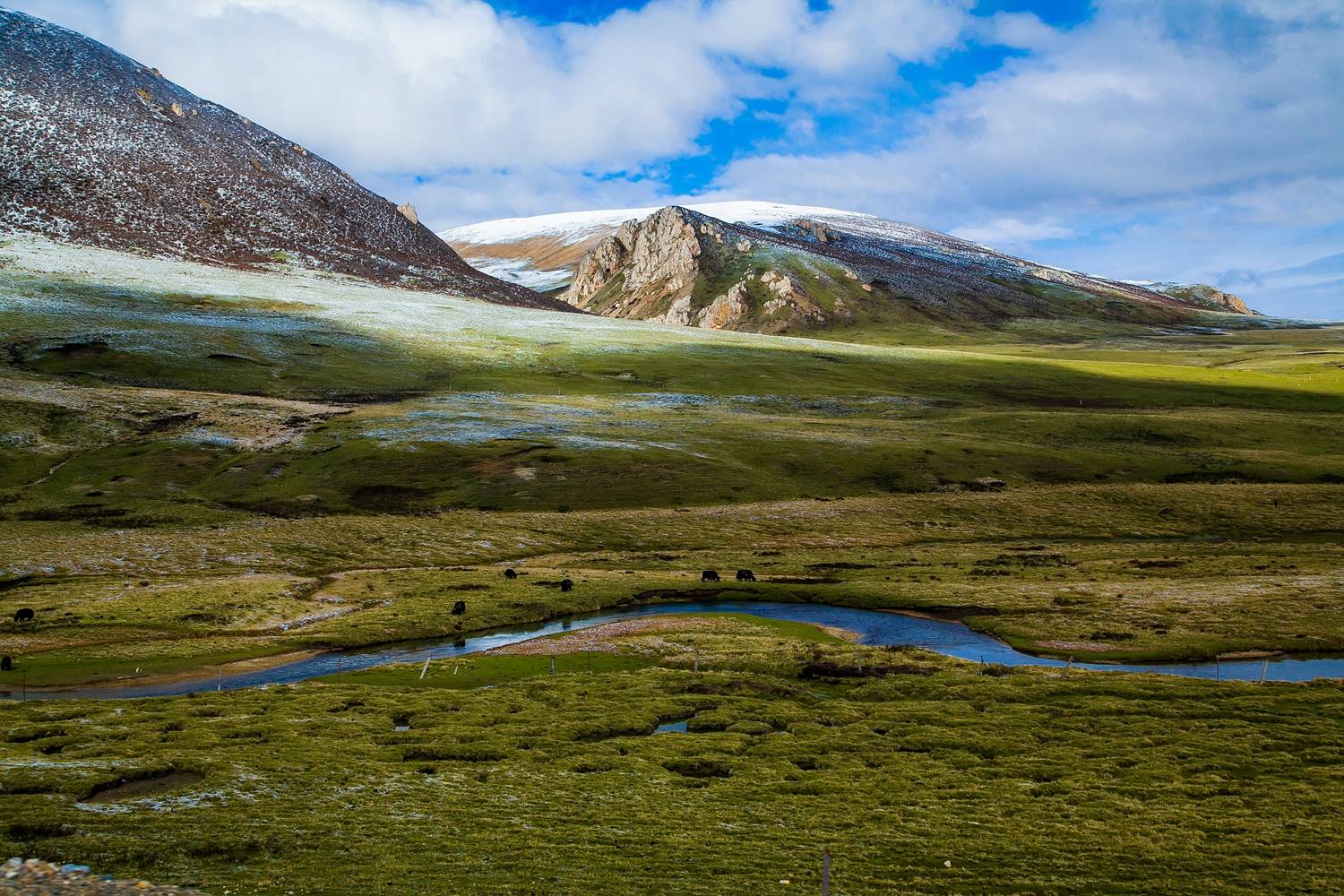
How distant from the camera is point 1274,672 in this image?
4712 cm

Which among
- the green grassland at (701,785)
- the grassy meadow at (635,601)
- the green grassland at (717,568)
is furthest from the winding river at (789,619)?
the green grassland at (701,785)

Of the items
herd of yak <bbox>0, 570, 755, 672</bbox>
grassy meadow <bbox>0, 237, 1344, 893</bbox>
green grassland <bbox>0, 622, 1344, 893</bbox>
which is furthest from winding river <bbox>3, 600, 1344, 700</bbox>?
green grassland <bbox>0, 622, 1344, 893</bbox>

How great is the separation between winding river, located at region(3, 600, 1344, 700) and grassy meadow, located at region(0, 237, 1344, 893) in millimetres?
1586

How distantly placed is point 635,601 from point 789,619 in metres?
11.6

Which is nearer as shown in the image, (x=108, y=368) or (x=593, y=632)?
(x=593, y=632)

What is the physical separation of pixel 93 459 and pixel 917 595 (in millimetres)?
88525

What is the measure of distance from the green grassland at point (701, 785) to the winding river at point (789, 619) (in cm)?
531

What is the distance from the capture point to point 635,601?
67062mm

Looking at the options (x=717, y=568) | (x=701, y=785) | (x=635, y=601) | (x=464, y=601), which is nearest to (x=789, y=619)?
(x=635, y=601)

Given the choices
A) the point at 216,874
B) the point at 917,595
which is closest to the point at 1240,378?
the point at 917,595

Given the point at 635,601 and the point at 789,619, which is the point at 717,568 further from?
the point at 789,619

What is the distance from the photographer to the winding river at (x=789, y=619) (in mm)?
46125

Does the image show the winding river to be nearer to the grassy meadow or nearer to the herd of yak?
the grassy meadow

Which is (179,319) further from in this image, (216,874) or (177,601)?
(216,874)
